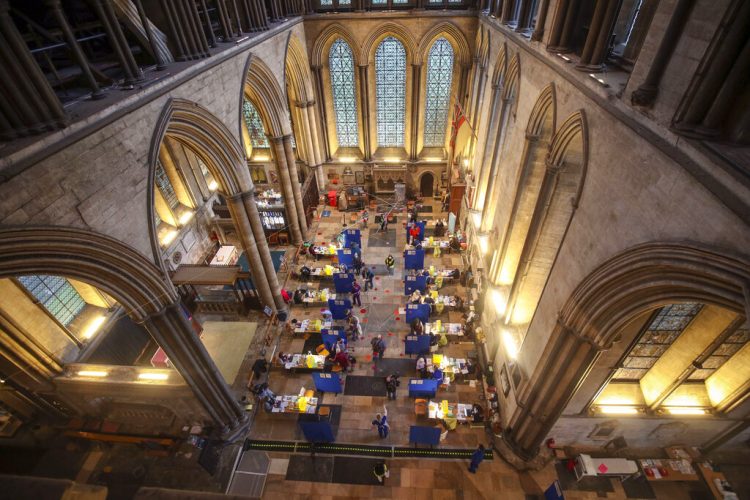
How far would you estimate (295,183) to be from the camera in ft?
63.7

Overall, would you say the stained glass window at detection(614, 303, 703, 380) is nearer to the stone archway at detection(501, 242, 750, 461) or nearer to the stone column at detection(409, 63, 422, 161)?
the stone archway at detection(501, 242, 750, 461)

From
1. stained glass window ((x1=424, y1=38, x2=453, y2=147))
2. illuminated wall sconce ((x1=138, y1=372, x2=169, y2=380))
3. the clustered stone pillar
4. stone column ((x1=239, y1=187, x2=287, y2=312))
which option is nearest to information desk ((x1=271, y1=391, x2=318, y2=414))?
illuminated wall sconce ((x1=138, y1=372, x2=169, y2=380))

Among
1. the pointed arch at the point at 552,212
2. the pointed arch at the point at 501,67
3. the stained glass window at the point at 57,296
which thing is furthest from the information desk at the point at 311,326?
the pointed arch at the point at 501,67

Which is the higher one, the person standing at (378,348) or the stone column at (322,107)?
the stone column at (322,107)

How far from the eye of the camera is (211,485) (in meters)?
11.2

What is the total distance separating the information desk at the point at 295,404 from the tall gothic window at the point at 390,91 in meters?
17.6

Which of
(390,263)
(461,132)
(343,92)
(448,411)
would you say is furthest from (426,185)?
(448,411)

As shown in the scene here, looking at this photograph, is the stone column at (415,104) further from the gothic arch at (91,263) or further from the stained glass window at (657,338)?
the gothic arch at (91,263)

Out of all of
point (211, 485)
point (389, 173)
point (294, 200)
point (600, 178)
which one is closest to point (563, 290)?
point (600, 178)

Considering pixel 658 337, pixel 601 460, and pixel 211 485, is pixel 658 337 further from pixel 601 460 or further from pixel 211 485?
pixel 211 485

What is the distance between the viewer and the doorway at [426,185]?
25078mm

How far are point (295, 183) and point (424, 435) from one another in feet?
45.0

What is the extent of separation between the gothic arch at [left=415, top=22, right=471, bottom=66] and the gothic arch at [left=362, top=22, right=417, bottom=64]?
487mm

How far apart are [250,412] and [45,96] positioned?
1095cm
